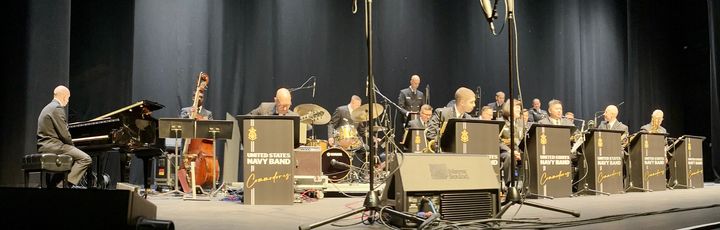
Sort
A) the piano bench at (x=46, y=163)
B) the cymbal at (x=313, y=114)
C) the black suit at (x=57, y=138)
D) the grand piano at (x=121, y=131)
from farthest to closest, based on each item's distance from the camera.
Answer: the cymbal at (x=313, y=114)
the grand piano at (x=121, y=131)
the black suit at (x=57, y=138)
the piano bench at (x=46, y=163)

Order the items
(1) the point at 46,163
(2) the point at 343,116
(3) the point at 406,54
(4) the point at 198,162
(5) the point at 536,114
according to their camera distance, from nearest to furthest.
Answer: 1. (1) the point at 46,163
2. (4) the point at 198,162
3. (2) the point at 343,116
4. (5) the point at 536,114
5. (3) the point at 406,54

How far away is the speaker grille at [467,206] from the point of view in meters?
4.03

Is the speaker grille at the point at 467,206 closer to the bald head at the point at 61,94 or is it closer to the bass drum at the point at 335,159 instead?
the bald head at the point at 61,94

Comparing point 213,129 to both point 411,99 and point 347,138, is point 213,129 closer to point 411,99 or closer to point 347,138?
point 347,138

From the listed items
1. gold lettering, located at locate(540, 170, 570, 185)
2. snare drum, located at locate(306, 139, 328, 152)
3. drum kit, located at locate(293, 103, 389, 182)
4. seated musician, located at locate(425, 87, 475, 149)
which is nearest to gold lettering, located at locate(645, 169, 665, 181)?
gold lettering, located at locate(540, 170, 570, 185)

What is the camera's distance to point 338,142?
980 centimetres

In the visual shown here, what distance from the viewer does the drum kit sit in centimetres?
919

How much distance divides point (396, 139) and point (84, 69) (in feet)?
18.4

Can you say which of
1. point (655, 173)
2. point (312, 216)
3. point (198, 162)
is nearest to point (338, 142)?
point (198, 162)

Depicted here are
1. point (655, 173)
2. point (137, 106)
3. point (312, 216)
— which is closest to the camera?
point (312, 216)

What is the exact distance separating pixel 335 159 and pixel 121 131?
3.13 meters

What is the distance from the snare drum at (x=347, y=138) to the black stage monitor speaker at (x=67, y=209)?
291 inches

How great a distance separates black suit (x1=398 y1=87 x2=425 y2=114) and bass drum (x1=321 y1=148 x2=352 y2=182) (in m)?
2.36

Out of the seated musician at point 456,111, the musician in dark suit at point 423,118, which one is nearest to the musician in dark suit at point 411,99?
the musician in dark suit at point 423,118
